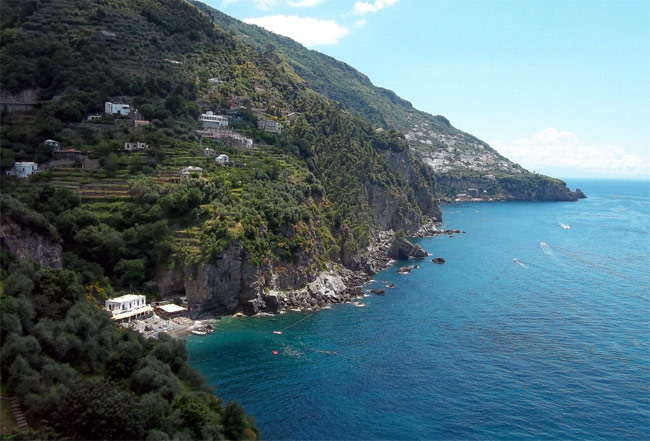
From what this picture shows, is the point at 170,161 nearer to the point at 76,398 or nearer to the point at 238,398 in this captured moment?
the point at 238,398

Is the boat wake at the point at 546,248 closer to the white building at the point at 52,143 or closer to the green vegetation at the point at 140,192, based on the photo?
the green vegetation at the point at 140,192

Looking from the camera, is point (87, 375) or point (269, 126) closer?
point (87, 375)

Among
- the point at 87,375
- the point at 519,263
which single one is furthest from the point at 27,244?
the point at 519,263

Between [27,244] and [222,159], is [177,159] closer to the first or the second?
[222,159]

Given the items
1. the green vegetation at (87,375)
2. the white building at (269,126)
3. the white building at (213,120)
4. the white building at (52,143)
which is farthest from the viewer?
the white building at (269,126)

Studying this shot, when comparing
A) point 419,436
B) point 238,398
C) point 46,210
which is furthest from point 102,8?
point 419,436

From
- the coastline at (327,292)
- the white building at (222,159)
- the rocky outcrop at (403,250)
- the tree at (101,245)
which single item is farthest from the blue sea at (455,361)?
the white building at (222,159)

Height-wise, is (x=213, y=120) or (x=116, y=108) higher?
(x=213, y=120)
